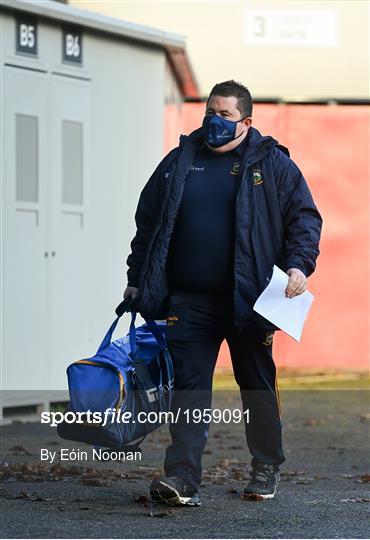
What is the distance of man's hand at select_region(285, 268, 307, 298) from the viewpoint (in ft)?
20.7

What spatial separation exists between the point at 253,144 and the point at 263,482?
65.4 inches

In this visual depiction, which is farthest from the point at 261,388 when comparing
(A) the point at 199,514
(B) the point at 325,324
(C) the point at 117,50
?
(B) the point at 325,324

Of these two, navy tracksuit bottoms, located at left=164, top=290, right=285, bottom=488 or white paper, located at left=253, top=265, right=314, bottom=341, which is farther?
navy tracksuit bottoms, located at left=164, top=290, right=285, bottom=488

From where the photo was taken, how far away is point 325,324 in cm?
1591

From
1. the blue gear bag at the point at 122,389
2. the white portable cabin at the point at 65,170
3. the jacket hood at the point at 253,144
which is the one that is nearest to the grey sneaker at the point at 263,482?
the blue gear bag at the point at 122,389

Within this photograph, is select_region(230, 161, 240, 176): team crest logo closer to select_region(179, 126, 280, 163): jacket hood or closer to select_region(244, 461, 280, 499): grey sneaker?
select_region(179, 126, 280, 163): jacket hood

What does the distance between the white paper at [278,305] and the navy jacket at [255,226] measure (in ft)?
0.32

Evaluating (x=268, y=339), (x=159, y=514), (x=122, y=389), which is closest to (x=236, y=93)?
(x=268, y=339)

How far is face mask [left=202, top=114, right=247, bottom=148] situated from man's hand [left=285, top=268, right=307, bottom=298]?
0.68 m

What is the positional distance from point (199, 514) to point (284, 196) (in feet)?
4.99

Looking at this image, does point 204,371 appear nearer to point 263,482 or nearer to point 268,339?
point 268,339

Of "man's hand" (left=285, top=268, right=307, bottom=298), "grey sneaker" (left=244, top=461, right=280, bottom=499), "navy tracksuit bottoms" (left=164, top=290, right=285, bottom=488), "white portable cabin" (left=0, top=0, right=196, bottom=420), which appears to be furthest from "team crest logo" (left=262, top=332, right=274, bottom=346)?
"white portable cabin" (left=0, top=0, right=196, bottom=420)

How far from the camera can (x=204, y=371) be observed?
Result: 21.4ft

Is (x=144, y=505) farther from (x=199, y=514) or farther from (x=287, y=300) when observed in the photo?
(x=287, y=300)
